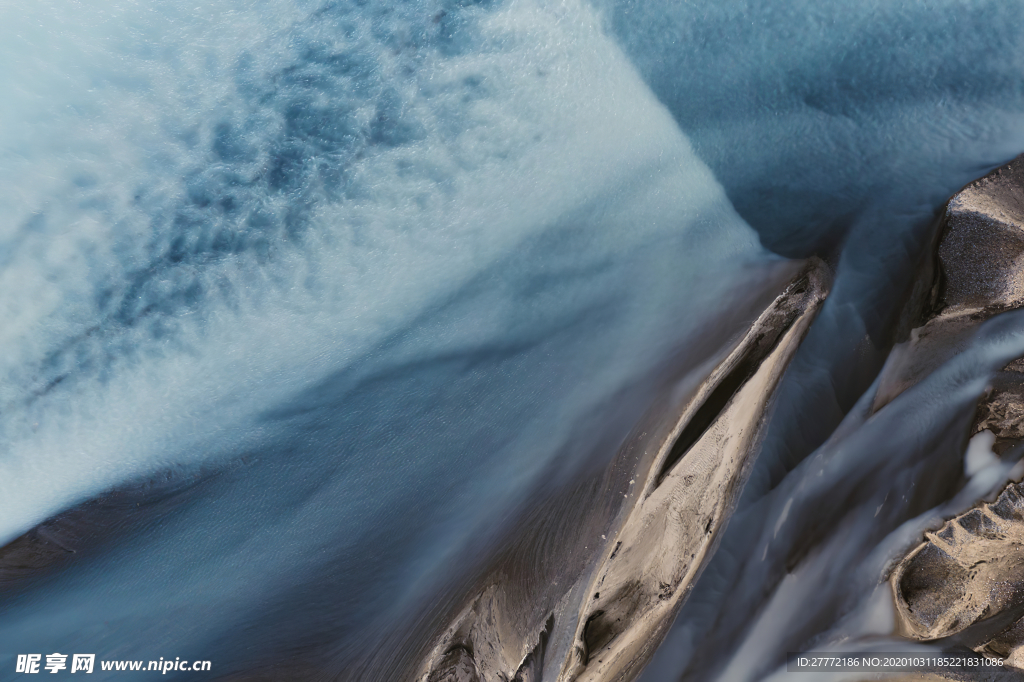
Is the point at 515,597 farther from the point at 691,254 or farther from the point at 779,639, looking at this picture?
the point at 691,254

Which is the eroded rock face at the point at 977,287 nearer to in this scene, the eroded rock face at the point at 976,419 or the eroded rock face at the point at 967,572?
the eroded rock face at the point at 976,419

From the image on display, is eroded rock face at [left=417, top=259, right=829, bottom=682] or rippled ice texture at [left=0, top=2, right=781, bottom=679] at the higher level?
rippled ice texture at [left=0, top=2, right=781, bottom=679]

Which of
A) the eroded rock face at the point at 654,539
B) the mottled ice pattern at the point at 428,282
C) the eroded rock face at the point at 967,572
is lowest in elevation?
the eroded rock face at the point at 967,572

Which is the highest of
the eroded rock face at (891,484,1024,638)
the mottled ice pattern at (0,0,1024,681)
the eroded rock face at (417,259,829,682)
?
the mottled ice pattern at (0,0,1024,681)

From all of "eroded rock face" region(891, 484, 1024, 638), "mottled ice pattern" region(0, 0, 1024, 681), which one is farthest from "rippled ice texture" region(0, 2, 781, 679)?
"eroded rock face" region(891, 484, 1024, 638)

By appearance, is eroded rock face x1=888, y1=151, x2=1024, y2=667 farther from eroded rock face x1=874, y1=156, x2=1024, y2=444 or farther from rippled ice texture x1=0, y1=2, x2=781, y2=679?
rippled ice texture x1=0, y1=2, x2=781, y2=679

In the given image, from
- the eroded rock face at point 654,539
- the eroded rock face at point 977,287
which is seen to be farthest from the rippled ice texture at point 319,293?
the eroded rock face at point 977,287

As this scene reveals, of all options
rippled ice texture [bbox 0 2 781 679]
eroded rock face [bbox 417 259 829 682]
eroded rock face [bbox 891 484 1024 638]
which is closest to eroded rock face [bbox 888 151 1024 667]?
eroded rock face [bbox 891 484 1024 638]

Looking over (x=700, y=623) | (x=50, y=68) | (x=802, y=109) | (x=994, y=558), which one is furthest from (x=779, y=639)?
(x=50, y=68)
